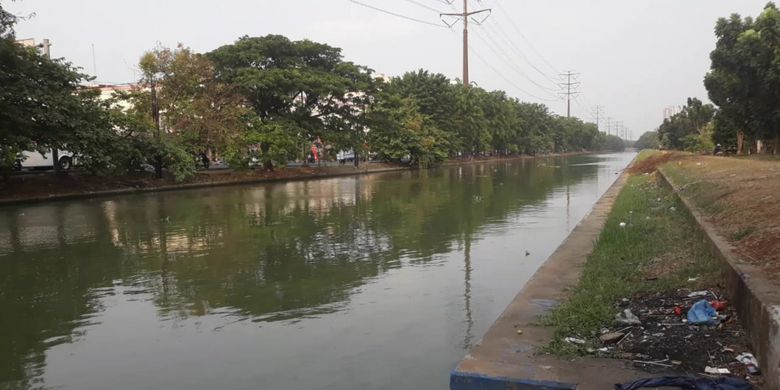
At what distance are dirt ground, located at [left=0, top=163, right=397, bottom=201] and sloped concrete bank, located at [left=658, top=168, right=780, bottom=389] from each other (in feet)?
83.3

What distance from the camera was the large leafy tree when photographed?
35562 millimetres

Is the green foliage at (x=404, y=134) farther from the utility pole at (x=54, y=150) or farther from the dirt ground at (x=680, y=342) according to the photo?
the dirt ground at (x=680, y=342)

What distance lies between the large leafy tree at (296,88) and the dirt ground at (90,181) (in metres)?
2.06

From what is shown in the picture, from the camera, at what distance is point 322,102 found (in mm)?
40375

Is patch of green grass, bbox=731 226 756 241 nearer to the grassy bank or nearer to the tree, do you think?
the grassy bank

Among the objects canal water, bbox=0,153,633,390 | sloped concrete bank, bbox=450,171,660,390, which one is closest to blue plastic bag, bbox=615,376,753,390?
sloped concrete bank, bbox=450,171,660,390

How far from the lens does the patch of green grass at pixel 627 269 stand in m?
5.35

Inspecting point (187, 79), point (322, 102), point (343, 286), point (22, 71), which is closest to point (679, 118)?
point (322, 102)

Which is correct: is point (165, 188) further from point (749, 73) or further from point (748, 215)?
point (749, 73)

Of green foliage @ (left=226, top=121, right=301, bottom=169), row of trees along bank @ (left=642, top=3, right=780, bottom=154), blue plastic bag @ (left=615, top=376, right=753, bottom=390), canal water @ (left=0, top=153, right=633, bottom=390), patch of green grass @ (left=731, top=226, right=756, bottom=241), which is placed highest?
row of trees along bank @ (left=642, top=3, right=780, bottom=154)

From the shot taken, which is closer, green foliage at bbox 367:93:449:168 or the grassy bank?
the grassy bank

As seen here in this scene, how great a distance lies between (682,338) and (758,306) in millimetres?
627

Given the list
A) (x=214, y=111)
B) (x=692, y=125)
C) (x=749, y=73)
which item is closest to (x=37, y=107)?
(x=214, y=111)

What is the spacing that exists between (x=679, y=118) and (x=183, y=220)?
69.9 meters
